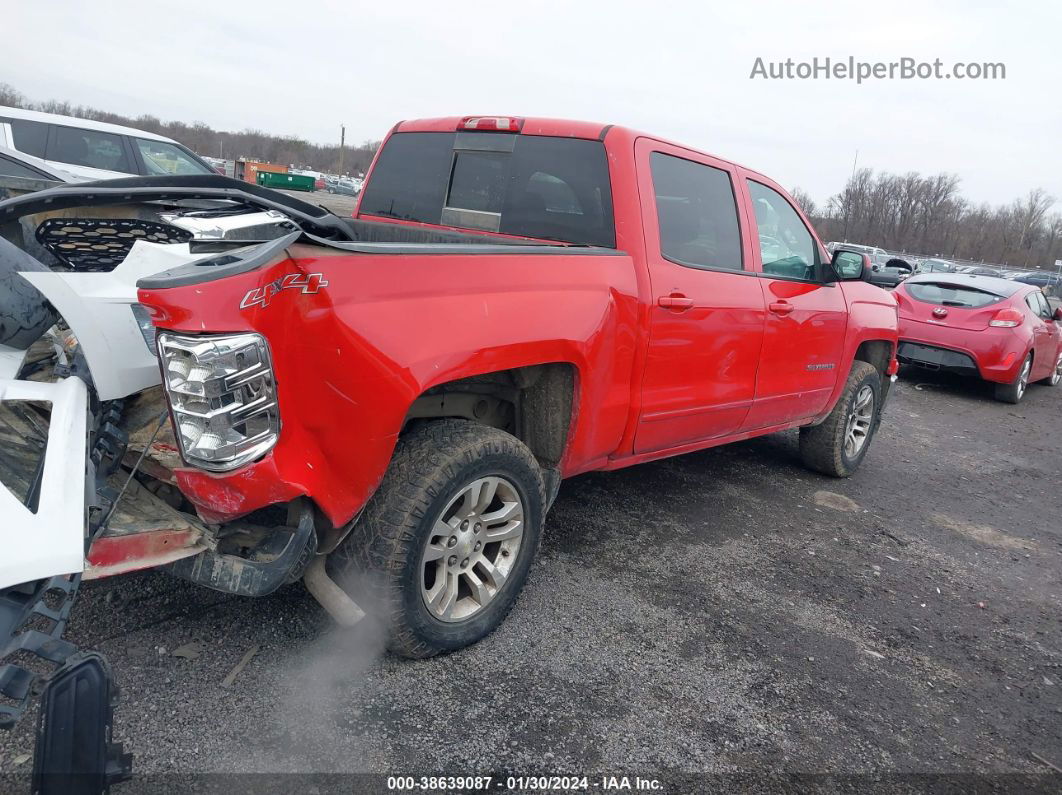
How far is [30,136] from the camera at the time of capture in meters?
9.21

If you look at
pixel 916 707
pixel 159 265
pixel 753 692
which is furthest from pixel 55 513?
pixel 916 707

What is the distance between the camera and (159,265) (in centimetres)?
244

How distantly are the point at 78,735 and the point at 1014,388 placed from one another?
1086 cm

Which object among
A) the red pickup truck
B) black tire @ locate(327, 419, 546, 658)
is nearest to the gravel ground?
black tire @ locate(327, 419, 546, 658)

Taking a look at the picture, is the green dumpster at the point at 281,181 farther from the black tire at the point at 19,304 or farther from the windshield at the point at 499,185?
the black tire at the point at 19,304

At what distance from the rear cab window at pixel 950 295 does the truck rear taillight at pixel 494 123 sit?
8088 mm

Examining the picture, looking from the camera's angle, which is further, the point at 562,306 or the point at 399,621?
the point at 562,306

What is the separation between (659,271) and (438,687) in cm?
198

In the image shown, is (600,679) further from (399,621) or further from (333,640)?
(333,640)

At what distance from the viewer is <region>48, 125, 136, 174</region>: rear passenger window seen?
9352 mm

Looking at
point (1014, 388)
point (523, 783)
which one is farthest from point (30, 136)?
point (1014, 388)

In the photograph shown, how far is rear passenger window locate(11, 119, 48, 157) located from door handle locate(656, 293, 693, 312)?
9.06m

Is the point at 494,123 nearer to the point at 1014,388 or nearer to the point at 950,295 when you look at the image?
the point at 950,295

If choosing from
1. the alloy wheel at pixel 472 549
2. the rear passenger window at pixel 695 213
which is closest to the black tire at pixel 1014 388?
the rear passenger window at pixel 695 213
